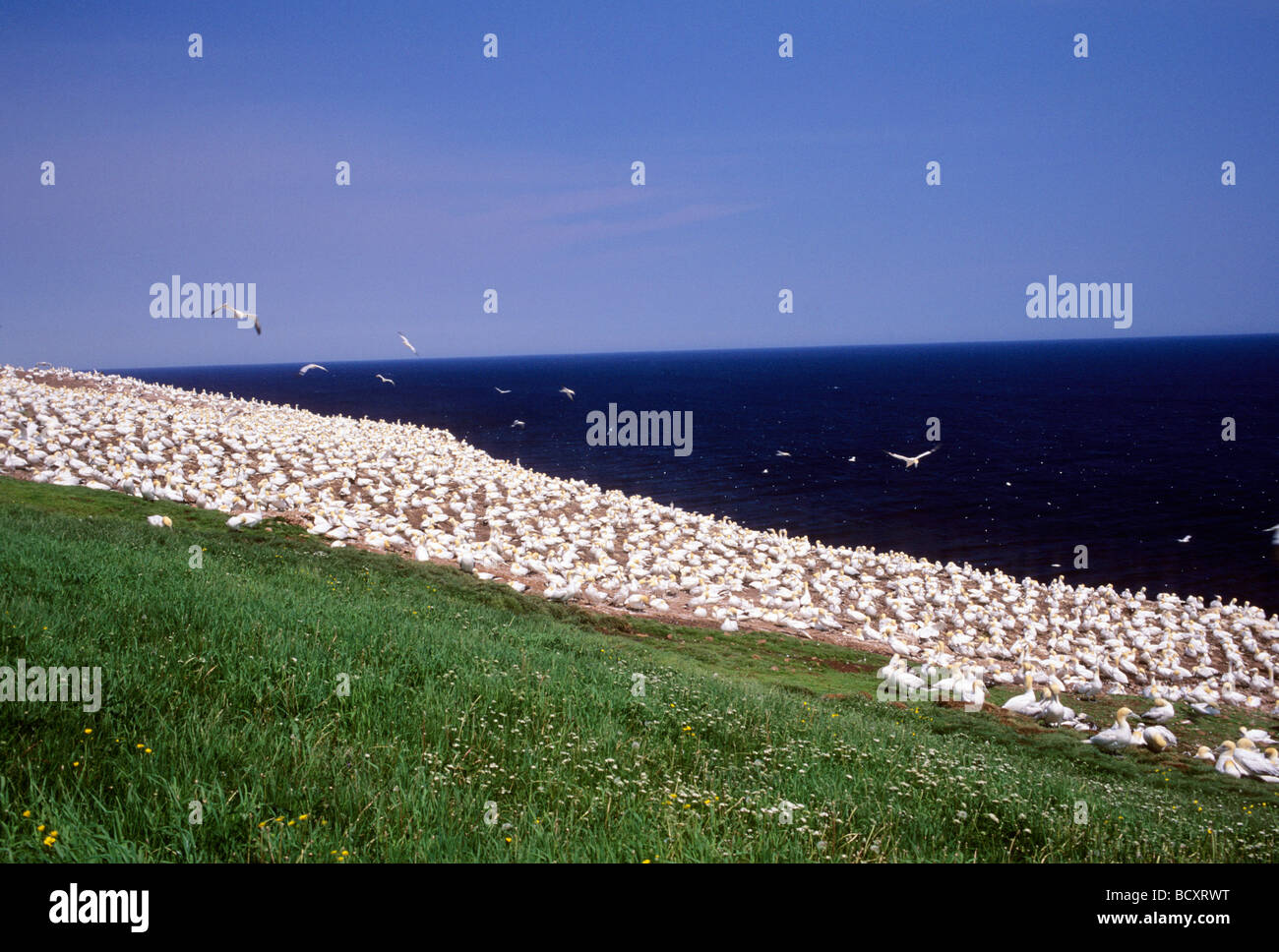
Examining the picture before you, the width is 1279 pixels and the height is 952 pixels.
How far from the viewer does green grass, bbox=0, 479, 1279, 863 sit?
464 cm

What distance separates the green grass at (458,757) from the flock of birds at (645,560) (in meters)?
6.43

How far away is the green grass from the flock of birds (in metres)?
6.43

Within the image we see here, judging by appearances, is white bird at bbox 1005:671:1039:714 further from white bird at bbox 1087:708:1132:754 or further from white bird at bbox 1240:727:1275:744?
white bird at bbox 1240:727:1275:744

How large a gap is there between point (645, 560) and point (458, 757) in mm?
16684

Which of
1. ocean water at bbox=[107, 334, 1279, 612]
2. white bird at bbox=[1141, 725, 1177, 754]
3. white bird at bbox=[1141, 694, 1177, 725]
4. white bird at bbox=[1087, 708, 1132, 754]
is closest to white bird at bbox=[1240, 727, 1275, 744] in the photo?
white bird at bbox=[1141, 694, 1177, 725]

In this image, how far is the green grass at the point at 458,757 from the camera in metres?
4.64

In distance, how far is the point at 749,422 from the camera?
88188 millimetres

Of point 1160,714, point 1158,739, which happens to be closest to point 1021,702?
point 1158,739

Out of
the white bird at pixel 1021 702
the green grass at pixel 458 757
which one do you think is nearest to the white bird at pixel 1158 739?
the green grass at pixel 458 757

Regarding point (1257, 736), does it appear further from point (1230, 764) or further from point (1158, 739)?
point (1230, 764)
